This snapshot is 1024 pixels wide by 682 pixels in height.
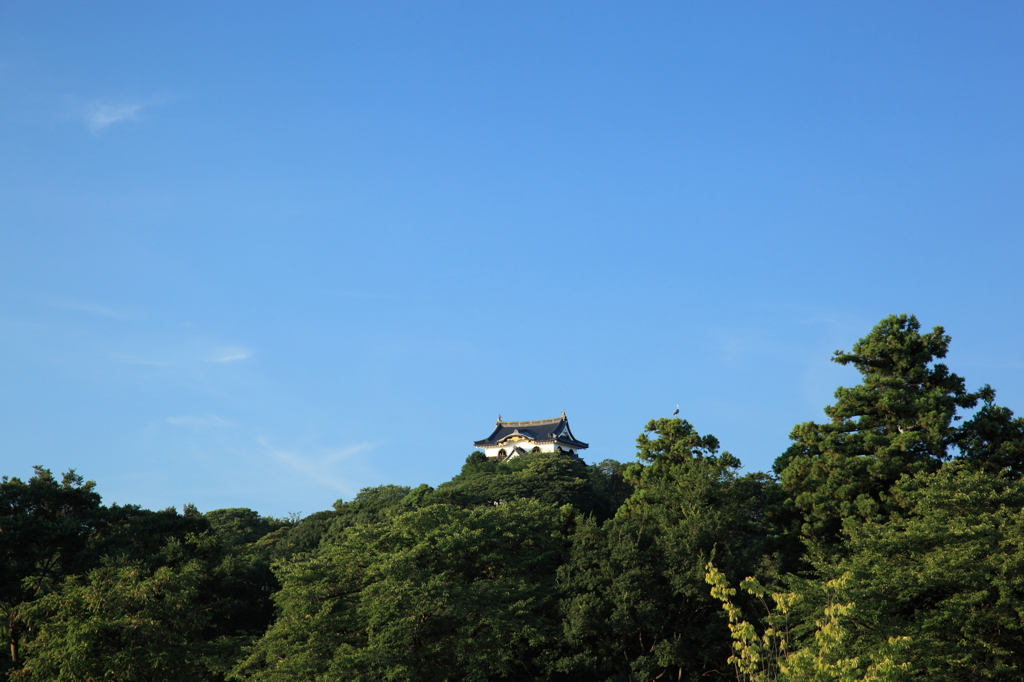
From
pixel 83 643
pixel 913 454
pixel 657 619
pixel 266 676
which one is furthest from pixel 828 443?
pixel 83 643

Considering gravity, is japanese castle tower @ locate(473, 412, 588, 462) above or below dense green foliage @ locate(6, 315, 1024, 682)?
above

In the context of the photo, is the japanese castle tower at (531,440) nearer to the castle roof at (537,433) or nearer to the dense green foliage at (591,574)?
the castle roof at (537,433)

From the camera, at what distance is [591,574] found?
77.3 feet

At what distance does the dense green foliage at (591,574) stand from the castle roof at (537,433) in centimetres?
4095

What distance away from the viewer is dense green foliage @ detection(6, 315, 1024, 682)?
19219mm

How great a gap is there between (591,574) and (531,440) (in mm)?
45589

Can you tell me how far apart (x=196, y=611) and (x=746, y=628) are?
17514mm

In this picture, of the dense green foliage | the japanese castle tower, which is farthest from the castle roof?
the dense green foliage

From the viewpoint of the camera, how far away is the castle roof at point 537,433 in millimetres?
69250

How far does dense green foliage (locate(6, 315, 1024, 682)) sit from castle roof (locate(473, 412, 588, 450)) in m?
40.9

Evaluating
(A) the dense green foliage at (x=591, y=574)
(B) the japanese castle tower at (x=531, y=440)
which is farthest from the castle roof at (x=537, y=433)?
(A) the dense green foliage at (x=591, y=574)

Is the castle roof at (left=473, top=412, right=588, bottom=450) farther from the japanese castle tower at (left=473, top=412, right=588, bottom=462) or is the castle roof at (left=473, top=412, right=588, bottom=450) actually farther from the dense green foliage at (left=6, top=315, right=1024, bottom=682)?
the dense green foliage at (left=6, top=315, right=1024, bottom=682)

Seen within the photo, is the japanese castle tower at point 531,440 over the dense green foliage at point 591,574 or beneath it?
over

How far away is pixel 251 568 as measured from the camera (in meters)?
26.7
